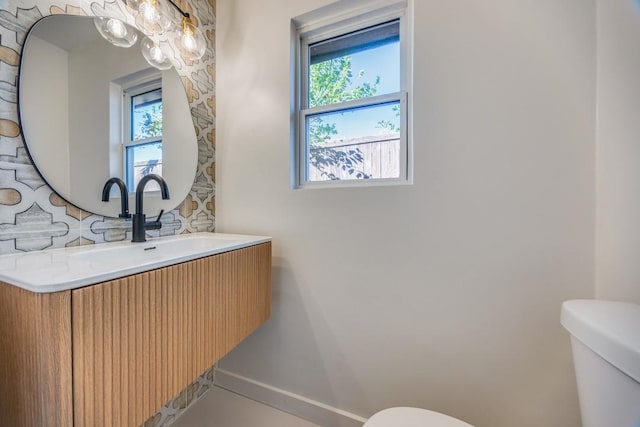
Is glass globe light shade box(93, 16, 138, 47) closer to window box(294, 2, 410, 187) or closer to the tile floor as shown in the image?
window box(294, 2, 410, 187)

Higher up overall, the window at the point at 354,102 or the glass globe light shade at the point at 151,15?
the glass globe light shade at the point at 151,15

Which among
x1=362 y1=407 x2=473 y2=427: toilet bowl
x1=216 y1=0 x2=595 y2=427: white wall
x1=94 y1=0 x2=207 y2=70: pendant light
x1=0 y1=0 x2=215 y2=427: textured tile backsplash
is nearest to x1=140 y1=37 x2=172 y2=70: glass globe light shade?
x1=94 y1=0 x2=207 y2=70: pendant light

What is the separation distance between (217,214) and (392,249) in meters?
1.07

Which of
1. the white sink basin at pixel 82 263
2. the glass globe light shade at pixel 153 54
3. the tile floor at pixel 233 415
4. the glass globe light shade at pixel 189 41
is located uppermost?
the glass globe light shade at pixel 189 41

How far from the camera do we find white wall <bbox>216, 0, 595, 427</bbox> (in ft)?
2.84

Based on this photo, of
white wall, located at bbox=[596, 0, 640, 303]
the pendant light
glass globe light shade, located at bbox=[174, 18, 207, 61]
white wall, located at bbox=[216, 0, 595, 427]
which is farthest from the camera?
glass globe light shade, located at bbox=[174, 18, 207, 61]

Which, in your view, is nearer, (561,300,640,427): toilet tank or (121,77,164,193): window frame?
(561,300,640,427): toilet tank

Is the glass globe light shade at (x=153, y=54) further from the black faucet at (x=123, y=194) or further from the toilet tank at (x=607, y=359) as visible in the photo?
the toilet tank at (x=607, y=359)

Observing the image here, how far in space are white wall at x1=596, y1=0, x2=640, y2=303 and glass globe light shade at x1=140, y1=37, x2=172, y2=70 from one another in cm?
174

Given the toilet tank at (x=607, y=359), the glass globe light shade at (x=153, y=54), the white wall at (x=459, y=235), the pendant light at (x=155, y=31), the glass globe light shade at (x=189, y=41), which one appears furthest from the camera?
the glass globe light shade at (x=189, y=41)

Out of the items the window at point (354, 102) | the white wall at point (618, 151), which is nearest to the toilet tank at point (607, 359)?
the white wall at point (618, 151)

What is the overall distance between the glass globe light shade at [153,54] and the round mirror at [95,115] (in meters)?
0.02

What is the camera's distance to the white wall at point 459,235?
87cm

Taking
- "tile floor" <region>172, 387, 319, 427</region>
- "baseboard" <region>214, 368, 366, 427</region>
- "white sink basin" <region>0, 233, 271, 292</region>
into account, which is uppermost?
"white sink basin" <region>0, 233, 271, 292</region>
